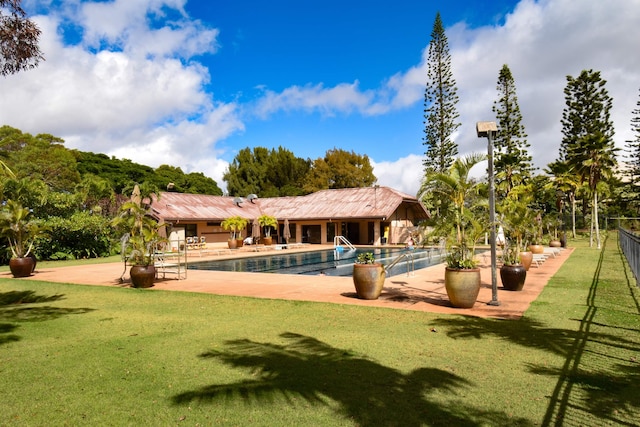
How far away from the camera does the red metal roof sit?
30.7 meters

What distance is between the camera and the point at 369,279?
9.19 m

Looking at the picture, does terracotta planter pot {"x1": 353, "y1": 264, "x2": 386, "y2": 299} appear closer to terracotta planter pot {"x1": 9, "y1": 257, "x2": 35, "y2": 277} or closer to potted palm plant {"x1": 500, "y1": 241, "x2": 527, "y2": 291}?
potted palm plant {"x1": 500, "y1": 241, "x2": 527, "y2": 291}

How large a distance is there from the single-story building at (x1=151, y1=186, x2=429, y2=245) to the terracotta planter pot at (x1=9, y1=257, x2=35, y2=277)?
13.9 m

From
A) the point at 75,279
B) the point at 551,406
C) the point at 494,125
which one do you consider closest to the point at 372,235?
the point at 75,279

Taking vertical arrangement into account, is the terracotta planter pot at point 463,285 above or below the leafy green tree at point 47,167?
below

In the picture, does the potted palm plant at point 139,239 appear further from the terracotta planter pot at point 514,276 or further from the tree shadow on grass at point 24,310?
the terracotta planter pot at point 514,276

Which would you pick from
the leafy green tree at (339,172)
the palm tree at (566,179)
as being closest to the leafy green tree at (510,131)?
the palm tree at (566,179)

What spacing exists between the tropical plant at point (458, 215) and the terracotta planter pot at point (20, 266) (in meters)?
13.6

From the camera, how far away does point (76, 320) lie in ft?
25.3

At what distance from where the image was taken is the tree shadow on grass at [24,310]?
700 cm

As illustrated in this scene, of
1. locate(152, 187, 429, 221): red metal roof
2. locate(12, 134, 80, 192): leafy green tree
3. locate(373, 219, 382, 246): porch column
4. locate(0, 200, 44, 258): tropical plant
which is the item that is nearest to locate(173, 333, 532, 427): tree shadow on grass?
locate(0, 200, 44, 258): tropical plant

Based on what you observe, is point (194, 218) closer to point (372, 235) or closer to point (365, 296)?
point (372, 235)

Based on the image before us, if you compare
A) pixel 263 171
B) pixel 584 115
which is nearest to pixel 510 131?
pixel 584 115

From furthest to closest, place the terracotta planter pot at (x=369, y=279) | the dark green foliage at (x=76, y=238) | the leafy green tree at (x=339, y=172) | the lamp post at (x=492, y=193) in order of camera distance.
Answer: the leafy green tree at (x=339, y=172), the dark green foliage at (x=76, y=238), the terracotta planter pot at (x=369, y=279), the lamp post at (x=492, y=193)
